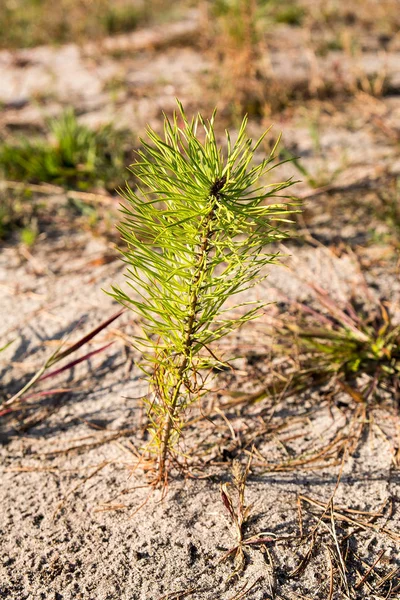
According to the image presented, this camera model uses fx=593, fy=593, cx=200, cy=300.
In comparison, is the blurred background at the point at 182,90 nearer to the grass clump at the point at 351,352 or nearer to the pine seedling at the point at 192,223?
the grass clump at the point at 351,352

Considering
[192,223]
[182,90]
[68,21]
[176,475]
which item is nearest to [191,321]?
[192,223]

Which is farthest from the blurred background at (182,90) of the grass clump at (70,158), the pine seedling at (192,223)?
the pine seedling at (192,223)

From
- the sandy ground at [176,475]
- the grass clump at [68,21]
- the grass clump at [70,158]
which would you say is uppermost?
the grass clump at [68,21]

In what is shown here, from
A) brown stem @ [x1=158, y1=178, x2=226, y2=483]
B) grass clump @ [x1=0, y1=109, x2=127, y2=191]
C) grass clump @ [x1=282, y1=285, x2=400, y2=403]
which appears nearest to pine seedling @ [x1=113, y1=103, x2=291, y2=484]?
brown stem @ [x1=158, y1=178, x2=226, y2=483]

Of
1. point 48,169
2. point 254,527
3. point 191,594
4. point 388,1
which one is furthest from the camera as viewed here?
point 388,1

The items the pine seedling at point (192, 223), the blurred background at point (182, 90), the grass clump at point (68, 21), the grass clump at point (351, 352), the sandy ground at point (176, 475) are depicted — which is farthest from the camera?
the grass clump at point (68, 21)

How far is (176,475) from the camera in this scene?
173 cm

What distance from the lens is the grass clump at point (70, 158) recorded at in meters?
3.04

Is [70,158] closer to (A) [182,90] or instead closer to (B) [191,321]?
(A) [182,90]

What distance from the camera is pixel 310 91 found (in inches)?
146

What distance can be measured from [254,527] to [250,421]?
39cm

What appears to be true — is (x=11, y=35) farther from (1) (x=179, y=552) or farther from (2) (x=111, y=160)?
(1) (x=179, y=552)

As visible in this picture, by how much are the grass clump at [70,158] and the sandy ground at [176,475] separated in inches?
14.0

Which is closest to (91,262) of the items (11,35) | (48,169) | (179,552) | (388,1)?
(48,169)
